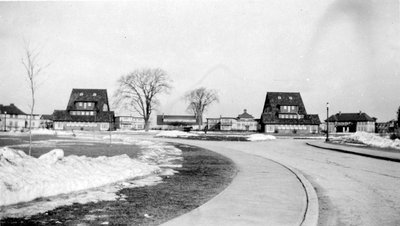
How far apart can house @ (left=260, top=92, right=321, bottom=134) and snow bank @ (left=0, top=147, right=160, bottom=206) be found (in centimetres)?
7495

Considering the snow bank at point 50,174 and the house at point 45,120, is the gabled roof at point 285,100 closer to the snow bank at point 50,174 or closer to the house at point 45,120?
the snow bank at point 50,174

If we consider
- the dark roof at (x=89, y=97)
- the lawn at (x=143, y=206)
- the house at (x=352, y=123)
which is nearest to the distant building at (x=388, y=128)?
the house at (x=352, y=123)

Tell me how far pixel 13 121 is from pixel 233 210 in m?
135

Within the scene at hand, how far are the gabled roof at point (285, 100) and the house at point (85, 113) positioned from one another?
131ft

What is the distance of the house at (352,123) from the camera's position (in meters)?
125

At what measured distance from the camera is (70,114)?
85000 millimetres

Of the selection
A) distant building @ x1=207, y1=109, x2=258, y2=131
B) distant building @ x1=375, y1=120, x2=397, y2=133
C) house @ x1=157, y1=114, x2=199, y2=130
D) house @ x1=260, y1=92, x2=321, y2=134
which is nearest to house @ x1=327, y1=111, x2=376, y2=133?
distant building @ x1=375, y1=120, x2=397, y2=133

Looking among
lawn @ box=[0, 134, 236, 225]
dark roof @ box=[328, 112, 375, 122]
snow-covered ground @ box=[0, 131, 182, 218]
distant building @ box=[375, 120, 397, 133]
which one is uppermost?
dark roof @ box=[328, 112, 375, 122]

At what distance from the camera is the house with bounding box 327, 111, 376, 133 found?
12500 centimetres

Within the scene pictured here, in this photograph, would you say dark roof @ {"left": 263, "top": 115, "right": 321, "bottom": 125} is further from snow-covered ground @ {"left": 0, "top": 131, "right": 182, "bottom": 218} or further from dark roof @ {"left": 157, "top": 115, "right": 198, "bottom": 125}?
snow-covered ground @ {"left": 0, "top": 131, "right": 182, "bottom": 218}

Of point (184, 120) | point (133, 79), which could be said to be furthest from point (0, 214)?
point (184, 120)

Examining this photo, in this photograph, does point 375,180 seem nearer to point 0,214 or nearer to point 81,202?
point 81,202

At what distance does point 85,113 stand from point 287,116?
49915 mm

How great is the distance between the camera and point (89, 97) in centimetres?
8675
